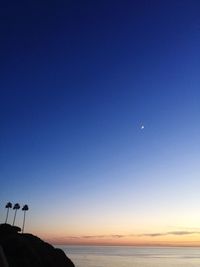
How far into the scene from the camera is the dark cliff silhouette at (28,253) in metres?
48.5

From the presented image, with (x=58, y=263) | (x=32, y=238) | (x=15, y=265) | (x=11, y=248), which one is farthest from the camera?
(x=32, y=238)

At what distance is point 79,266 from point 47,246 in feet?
307

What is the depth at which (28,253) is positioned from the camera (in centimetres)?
5038

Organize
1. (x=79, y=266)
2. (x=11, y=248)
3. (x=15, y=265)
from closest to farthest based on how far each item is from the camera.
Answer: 1. (x=15, y=265)
2. (x=11, y=248)
3. (x=79, y=266)

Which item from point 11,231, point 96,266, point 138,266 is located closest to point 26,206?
point 11,231

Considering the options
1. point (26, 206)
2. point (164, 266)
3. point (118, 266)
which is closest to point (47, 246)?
point (26, 206)

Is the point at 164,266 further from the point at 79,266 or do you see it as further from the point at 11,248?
the point at 11,248

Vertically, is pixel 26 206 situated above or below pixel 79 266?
above

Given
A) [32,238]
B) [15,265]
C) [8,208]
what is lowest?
[15,265]

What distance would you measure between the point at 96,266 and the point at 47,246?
9677cm

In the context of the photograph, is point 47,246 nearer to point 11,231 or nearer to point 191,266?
point 11,231

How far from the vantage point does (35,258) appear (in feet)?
166

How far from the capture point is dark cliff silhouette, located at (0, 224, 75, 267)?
48.5 m

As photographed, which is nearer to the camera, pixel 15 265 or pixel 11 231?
pixel 15 265
